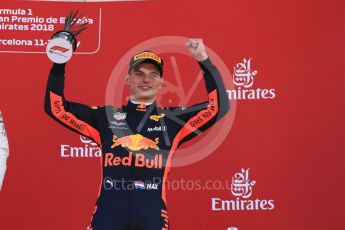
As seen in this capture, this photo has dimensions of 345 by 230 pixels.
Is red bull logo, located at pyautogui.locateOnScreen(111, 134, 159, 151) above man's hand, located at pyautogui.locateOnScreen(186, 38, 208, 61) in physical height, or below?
below

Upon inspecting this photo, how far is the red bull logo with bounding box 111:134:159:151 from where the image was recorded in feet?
7.15

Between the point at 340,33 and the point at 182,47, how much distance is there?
875mm

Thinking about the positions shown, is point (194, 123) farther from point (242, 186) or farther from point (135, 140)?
point (242, 186)

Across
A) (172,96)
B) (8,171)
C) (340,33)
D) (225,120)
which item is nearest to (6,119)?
(8,171)

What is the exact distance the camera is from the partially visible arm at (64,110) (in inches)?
85.7

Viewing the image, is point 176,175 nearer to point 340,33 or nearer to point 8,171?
point 8,171

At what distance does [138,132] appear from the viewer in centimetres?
221

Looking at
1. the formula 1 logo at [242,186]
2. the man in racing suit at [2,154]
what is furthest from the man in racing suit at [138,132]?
the formula 1 logo at [242,186]

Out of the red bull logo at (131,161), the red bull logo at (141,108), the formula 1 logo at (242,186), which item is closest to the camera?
Result: the red bull logo at (131,161)

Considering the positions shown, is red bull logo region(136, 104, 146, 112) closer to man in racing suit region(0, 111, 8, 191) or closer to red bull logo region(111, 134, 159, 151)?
red bull logo region(111, 134, 159, 151)

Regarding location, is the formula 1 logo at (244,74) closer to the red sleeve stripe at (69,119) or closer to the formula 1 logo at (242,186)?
the formula 1 logo at (242,186)

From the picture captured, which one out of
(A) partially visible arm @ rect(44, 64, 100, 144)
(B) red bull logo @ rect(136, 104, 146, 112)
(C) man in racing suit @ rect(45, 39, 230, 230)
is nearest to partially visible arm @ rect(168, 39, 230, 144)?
(C) man in racing suit @ rect(45, 39, 230, 230)

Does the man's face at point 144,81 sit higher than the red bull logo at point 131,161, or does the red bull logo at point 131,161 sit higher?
the man's face at point 144,81

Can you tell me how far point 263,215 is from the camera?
9.87ft
